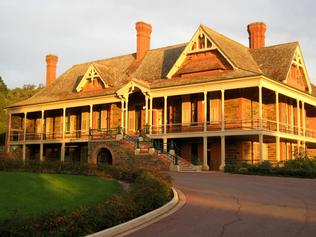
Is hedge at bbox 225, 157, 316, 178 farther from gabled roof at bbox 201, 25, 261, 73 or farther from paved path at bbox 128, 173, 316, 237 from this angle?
gabled roof at bbox 201, 25, 261, 73

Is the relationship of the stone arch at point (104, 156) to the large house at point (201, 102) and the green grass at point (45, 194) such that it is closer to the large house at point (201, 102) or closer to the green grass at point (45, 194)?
the large house at point (201, 102)

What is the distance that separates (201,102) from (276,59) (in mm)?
6318

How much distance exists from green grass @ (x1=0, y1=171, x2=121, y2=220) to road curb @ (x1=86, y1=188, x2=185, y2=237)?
1359 mm

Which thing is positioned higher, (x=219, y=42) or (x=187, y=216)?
(x=219, y=42)

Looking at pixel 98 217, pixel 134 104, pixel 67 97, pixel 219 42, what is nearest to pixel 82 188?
pixel 98 217

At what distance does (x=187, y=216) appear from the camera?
35.6 feet

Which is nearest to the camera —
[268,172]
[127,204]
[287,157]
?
[127,204]

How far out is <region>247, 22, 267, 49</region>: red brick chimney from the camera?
37250 mm

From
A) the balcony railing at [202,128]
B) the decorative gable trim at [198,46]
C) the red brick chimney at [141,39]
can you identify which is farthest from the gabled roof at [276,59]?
the red brick chimney at [141,39]

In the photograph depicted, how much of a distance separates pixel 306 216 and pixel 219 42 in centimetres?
2131

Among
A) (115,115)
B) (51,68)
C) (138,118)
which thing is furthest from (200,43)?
(51,68)

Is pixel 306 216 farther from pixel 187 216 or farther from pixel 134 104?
pixel 134 104

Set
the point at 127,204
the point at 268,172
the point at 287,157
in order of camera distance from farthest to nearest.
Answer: the point at 287,157
the point at 268,172
the point at 127,204

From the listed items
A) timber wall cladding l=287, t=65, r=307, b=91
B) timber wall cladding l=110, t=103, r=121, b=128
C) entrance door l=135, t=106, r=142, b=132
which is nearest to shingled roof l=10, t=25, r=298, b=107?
timber wall cladding l=287, t=65, r=307, b=91
